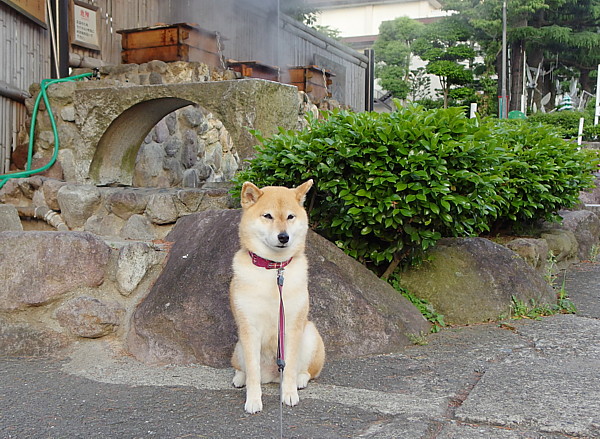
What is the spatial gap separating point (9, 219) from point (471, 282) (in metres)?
3.98

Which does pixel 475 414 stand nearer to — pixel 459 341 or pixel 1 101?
pixel 459 341

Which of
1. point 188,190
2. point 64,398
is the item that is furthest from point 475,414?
point 188,190

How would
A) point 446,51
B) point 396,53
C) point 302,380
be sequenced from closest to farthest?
point 302,380
point 446,51
point 396,53

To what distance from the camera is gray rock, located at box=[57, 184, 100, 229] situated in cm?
561

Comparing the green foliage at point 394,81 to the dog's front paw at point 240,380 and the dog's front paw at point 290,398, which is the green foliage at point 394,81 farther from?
the dog's front paw at point 290,398

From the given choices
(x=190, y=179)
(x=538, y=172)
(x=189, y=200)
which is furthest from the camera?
(x=190, y=179)

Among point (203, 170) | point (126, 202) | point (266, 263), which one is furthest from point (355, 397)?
point (203, 170)

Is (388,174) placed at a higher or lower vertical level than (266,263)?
higher

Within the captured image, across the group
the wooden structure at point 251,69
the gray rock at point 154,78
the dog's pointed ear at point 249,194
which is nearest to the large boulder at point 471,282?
the dog's pointed ear at point 249,194

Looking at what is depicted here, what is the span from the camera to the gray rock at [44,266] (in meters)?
4.27

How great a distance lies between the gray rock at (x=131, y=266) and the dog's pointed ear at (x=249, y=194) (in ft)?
4.89

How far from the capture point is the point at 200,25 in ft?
31.6

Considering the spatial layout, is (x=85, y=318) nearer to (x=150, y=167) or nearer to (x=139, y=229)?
(x=139, y=229)

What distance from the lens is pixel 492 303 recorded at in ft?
16.8
